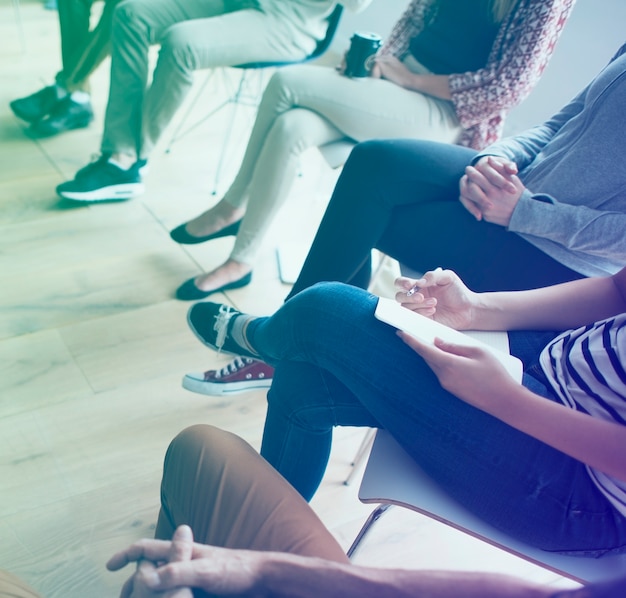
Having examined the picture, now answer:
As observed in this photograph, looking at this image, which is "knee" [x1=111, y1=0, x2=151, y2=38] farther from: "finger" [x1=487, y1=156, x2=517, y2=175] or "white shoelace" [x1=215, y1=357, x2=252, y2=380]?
"finger" [x1=487, y1=156, x2=517, y2=175]

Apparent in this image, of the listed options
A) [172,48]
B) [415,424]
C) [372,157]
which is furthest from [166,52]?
[415,424]

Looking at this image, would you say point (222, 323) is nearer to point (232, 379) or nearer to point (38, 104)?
point (232, 379)

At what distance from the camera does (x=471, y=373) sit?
Answer: 35.1 inches

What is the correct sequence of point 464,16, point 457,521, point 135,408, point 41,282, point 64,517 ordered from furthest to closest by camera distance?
1. point 41,282
2. point 464,16
3. point 135,408
4. point 64,517
5. point 457,521

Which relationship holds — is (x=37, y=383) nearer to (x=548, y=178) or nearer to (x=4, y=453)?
(x=4, y=453)

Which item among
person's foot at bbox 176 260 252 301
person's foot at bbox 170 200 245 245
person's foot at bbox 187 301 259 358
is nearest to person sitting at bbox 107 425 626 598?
person's foot at bbox 187 301 259 358

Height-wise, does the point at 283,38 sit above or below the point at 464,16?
below

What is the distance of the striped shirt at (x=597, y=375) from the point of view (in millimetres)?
868

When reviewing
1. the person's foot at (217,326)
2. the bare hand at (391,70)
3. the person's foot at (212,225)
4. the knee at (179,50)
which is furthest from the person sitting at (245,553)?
the knee at (179,50)

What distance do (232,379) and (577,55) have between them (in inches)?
68.9

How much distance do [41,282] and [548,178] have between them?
131 cm

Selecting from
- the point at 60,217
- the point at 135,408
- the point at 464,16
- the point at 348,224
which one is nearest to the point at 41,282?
the point at 60,217

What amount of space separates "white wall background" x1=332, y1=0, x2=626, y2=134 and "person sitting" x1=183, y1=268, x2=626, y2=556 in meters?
1.52

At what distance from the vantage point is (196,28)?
77.7 inches
